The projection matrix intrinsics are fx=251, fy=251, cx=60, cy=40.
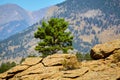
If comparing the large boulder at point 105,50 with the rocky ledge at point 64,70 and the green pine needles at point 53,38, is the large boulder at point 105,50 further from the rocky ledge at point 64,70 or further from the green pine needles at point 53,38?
the green pine needles at point 53,38

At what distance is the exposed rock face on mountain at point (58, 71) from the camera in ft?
84.5

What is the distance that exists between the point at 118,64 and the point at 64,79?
24.1 ft

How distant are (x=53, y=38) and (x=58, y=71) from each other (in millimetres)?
48645

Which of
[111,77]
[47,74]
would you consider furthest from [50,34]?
[111,77]

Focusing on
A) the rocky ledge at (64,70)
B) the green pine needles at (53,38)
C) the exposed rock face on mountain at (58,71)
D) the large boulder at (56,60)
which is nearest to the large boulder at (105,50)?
the rocky ledge at (64,70)

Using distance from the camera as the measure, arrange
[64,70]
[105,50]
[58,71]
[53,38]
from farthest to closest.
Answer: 1. [53,38]
2. [105,50]
3. [64,70]
4. [58,71]

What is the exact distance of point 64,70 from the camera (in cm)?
2925

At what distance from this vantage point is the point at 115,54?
31.5 meters

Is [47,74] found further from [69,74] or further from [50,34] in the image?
[50,34]

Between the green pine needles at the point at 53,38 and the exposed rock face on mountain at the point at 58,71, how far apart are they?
38.5 metres

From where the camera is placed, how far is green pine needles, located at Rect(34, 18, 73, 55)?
74.1 meters

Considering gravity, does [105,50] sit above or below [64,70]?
above

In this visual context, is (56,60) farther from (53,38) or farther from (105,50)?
(53,38)

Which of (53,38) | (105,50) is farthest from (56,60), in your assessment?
(53,38)
